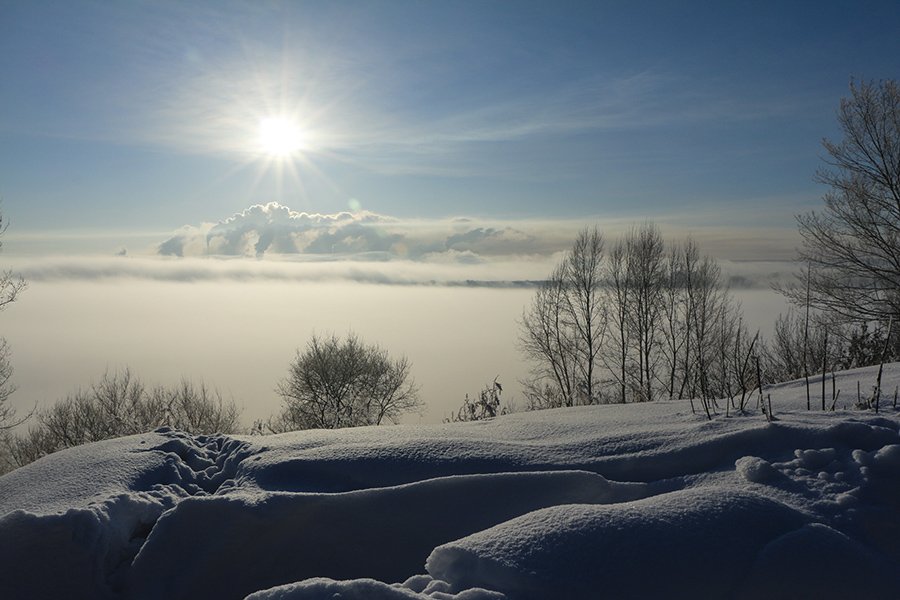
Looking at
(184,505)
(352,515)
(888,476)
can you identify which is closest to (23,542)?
(184,505)

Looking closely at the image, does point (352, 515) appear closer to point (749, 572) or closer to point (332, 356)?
point (749, 572)

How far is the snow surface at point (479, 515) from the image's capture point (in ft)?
5.69

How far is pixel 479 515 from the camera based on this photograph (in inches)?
95.3

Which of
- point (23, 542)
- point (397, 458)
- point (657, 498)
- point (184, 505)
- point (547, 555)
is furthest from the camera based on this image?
point (397, 458)

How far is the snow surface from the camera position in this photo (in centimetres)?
174

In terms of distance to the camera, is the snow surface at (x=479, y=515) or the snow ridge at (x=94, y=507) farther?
the snow ridge at (x=94, y=507)

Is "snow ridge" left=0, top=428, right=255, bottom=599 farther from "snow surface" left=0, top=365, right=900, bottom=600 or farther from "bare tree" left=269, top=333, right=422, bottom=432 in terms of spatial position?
"bare tree" left=269, top=333, right=422, bottom=432

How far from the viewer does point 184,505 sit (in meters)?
2.47

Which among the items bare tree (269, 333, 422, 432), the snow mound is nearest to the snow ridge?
the snow mound

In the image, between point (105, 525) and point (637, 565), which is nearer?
point (637, 565)

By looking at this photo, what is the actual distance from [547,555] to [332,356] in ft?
77.6

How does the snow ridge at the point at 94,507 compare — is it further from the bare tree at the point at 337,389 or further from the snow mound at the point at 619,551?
the bare tree at the point at 337,389

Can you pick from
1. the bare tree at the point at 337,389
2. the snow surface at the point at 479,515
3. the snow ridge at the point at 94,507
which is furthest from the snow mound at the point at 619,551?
the bare tree at the point at 337,389

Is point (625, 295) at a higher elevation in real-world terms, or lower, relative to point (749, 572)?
→ higher
